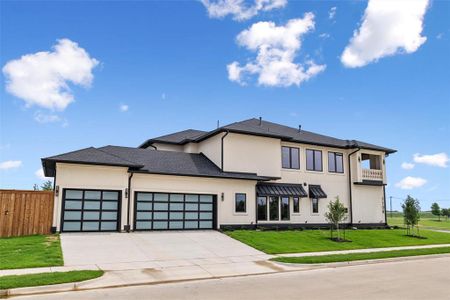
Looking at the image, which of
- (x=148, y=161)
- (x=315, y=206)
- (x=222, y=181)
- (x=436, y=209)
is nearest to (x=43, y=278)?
(x=148, y=161)

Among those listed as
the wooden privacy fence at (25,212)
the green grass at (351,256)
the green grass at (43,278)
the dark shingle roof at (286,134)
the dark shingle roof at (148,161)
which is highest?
the dark shingle roof at (286,134)

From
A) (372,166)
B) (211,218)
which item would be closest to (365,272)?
(211,218)

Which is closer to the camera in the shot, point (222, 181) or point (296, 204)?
point (222, 181)

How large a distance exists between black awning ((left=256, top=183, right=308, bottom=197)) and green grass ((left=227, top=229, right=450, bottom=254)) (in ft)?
8.69

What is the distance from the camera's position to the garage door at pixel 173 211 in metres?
20.7

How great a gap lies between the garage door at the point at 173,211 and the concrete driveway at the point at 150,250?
47.3 inches

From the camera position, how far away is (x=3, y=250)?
540 inches

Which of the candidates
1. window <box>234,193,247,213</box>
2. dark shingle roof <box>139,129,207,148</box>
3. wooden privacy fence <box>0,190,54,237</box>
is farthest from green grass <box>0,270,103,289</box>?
dark shingle roof <box>139,129,207,148</box>

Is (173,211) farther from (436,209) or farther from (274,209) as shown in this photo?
(436,209)

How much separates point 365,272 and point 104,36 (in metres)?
16.0

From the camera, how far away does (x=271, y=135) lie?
24.7m

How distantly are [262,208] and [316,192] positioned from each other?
4.64 m

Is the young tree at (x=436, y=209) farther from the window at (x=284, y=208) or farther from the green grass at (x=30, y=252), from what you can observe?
the green grass at (x=30, y=252)

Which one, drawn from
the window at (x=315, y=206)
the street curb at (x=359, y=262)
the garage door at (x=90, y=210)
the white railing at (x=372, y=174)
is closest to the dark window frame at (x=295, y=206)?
the window at (x=315, y=206)
